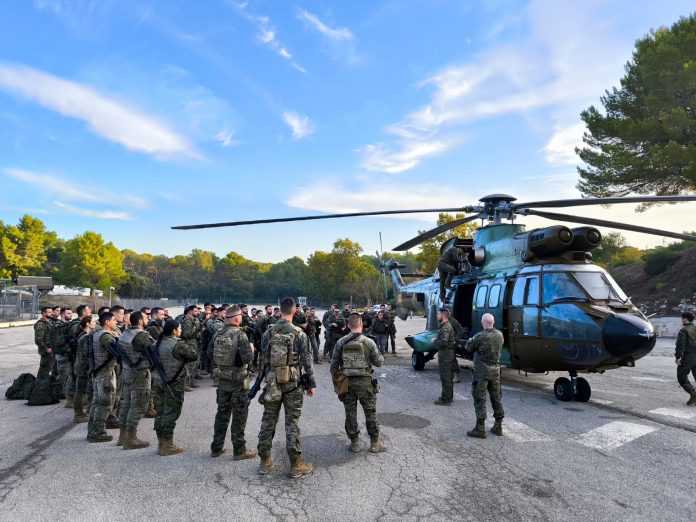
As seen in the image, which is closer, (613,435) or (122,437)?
(122,437)

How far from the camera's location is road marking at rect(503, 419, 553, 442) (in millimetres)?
6105

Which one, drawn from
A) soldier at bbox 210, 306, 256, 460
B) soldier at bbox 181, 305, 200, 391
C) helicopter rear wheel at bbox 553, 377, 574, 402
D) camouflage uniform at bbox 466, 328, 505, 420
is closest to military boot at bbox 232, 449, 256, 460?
soldier at bbox 210, 306, 256, 460

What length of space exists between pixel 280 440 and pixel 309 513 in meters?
2.22

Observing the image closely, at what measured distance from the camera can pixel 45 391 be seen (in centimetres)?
832

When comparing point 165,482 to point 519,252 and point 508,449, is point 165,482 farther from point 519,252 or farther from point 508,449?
point 519,252

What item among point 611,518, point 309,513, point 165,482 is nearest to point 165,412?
point 165,482

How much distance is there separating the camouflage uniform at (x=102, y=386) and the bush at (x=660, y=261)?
123 ft

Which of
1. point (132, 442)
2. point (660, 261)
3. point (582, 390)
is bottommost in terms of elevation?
point (132, 442)

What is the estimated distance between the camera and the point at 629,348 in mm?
7512

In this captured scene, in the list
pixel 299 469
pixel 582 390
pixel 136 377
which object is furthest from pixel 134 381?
pixel 582 390

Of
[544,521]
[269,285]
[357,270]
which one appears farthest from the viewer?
[269,285]

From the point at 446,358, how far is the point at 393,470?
3.73 metres

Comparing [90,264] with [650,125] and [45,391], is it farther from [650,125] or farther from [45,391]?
[650,125]

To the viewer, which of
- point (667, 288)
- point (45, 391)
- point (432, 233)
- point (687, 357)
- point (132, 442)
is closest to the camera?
point (132, 442)
